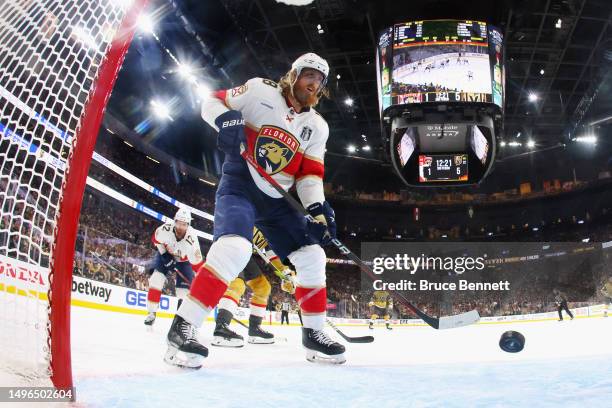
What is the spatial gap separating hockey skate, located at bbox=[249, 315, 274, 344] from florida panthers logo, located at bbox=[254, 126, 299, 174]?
2002 millimetres

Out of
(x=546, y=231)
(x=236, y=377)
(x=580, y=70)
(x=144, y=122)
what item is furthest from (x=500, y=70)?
(x=546, y=231)

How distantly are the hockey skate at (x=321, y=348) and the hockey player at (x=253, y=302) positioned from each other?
1.03 metres

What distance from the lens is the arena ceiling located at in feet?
26.8

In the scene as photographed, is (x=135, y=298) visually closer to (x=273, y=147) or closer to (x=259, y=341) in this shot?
(x=259, y=341)

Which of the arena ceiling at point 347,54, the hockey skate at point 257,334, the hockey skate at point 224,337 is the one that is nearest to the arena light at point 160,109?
the arena ceiling at point 347,54

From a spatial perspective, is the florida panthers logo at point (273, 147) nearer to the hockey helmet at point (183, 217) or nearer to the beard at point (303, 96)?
the beard at point (303, 96)

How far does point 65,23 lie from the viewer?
1.35m

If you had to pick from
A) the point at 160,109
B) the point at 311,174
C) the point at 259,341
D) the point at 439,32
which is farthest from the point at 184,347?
the point at 160,109

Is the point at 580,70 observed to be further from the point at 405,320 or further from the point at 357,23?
the point at 405,320

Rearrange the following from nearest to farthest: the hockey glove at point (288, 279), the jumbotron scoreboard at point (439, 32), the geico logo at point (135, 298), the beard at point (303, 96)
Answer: the beard at point (303, 96), the hockey glove at point (288, 279), the jumbotron scoreboard at point (439, 32), the geico logo at point (135, 298)

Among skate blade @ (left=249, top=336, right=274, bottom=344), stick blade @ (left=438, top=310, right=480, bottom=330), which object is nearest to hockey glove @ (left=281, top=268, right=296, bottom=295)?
skate blade @ (left=249, top=336, right=274, bottom=344)

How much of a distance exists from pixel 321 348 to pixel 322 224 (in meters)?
0.63

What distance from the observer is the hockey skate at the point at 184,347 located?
72.4 inches

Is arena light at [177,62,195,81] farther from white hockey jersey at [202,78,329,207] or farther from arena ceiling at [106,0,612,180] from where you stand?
white hockey jersey at [202,78,329,207]
